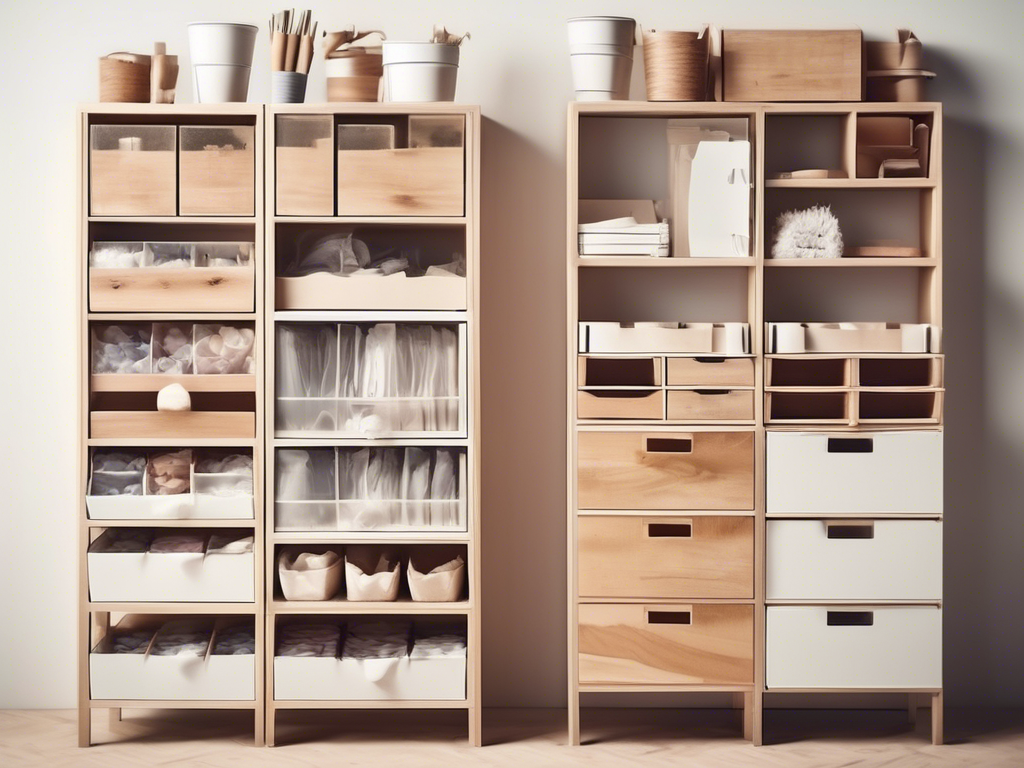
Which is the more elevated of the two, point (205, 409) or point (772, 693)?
point (205, 409)

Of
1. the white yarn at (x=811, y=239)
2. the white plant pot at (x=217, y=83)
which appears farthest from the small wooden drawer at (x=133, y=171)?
the white yarn at (x=811, y=239)

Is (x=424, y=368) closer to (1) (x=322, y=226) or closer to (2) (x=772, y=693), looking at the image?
(1) (x=322, y=226)

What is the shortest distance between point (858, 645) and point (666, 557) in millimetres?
620

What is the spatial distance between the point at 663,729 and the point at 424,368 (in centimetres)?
136

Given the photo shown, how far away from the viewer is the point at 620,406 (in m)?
3.02

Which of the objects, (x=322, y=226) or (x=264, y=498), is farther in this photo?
(x=322, y=226)

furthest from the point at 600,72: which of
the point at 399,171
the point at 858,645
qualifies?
the point at 858,645

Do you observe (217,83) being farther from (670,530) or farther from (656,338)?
(670,530)

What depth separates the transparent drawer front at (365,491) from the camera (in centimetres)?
303

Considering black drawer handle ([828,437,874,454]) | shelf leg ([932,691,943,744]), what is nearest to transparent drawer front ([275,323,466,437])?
black drawer handle ([828,437,874,454])

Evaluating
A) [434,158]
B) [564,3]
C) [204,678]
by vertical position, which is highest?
[564,3]

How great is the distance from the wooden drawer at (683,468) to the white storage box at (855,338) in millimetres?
300

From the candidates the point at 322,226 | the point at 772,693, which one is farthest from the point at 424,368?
the point at 772,693

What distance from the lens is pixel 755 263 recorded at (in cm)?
304
